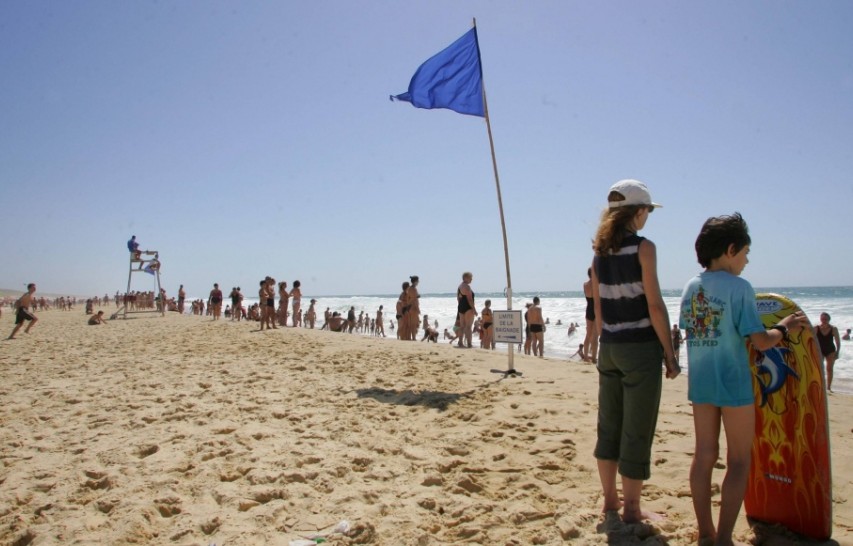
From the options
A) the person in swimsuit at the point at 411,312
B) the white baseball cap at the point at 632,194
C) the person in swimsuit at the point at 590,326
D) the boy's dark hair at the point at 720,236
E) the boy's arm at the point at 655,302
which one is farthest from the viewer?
the person in swimsuit at the point at 411,312

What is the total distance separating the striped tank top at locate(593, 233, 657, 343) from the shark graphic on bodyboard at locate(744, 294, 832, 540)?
1.94ft

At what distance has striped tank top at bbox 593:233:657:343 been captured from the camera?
2.49 metres

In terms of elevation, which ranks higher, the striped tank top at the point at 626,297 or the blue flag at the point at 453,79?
the blue flag at the point at 453,79

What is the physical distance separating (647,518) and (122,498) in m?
3.12

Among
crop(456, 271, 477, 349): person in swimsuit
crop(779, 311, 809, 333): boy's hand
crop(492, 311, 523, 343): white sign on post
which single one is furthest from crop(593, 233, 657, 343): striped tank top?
crop(456, 271, 477, 349): person in swimsuit

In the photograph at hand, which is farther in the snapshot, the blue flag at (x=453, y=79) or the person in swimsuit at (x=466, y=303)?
the person in swimsuit at (x=466, y=303)

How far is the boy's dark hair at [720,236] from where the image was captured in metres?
2.28

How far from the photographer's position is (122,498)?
126 inches

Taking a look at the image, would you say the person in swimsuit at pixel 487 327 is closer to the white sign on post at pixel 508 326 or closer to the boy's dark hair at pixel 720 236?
the white sign on post at pixel 508 326

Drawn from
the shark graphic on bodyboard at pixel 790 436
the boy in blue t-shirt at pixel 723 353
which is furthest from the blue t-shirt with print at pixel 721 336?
the shark graphic on bodyboard at pixel 790 436

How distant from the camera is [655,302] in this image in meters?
2.40

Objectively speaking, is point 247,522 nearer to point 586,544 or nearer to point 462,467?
point 462,467

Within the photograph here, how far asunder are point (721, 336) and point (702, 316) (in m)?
0.12

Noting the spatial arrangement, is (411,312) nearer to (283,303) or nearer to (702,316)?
(283,303)
